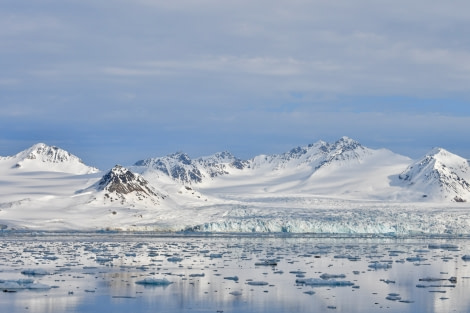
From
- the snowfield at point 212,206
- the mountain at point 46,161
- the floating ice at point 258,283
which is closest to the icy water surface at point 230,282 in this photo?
the floating ice at point 258,283

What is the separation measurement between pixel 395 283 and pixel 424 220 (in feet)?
201

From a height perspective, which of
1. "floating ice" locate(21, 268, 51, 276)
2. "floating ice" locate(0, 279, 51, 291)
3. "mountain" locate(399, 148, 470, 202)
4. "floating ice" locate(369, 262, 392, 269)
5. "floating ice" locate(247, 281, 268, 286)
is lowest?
"floating ice" locate(0, 279, 51, 291)

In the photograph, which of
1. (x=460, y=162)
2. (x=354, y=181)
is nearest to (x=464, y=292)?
(x=354, y=181)

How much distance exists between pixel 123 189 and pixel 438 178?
74.1m

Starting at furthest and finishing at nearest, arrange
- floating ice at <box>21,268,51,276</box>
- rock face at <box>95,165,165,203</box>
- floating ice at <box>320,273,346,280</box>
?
rock face at <box>95,165,165,203</box>, floating ice at <box>21,268,51,276</box>, floating ice at <box>320,273,346,280</box>

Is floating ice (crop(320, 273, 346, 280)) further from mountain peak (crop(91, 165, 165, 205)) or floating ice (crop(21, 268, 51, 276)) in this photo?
mountain peak (crop(91, 165, 165, 205))

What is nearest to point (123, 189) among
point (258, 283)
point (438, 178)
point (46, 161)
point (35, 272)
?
point (46, 161)

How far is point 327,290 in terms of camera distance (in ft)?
105

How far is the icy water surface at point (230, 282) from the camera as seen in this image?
2770 centimetres

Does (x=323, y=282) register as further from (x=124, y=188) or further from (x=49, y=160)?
(x=49, y=160)

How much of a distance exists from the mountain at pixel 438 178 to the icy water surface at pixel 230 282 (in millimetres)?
118274

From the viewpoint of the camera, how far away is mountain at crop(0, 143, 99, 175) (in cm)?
17695

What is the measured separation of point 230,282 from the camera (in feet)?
113

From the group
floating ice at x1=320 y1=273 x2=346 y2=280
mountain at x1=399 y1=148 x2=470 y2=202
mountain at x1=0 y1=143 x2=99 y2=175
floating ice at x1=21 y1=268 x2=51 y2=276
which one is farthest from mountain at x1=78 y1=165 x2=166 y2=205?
floating ice at x1=320 y1=273 x2=346 y2=280
